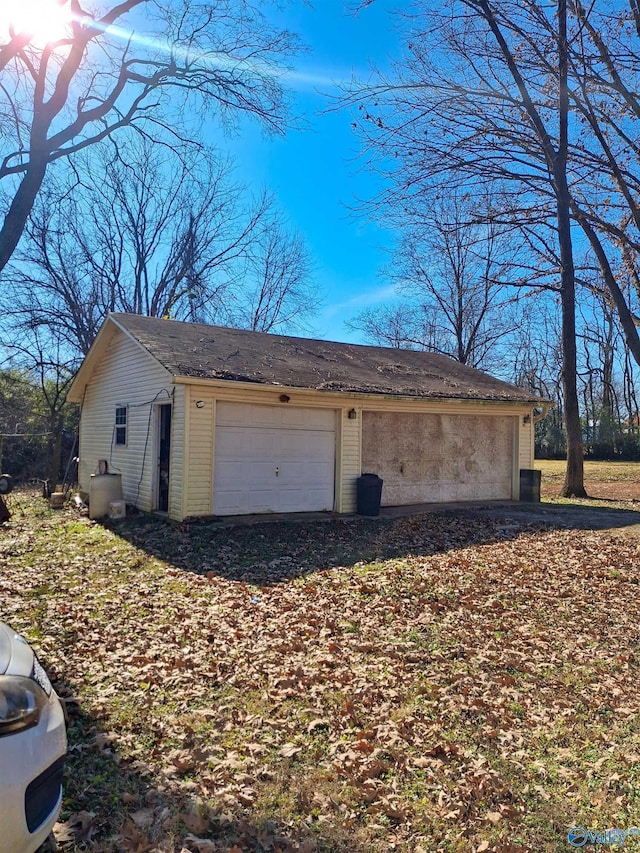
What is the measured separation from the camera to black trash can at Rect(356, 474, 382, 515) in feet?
39.7

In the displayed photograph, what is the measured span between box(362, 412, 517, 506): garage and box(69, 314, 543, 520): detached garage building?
0.03 meters

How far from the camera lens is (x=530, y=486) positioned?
14906mm

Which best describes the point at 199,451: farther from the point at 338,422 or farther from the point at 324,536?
the point at 338,422

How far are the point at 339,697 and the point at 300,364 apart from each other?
981cm

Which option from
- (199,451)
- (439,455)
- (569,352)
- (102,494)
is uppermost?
(569,352)

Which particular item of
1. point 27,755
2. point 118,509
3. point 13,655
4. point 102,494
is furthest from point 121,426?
point 27,755

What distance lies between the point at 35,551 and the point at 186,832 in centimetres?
698

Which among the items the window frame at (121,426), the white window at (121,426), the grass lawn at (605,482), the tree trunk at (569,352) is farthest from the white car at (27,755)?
the tree trunk at (569,352)

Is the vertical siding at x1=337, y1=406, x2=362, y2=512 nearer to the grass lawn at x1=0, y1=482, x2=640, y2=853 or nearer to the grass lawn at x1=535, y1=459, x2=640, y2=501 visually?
the grass lawn at x1=0, y1=482, x2=640, y2=853

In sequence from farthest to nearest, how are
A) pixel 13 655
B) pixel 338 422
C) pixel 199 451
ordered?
pixel 338 422, pixel 199 451, pixel 13 655

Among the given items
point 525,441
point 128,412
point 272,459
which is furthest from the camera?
point 525,441

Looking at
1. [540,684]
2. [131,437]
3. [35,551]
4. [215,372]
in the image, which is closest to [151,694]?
[540,684]

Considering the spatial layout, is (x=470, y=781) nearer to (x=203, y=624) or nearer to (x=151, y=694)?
(x=151, y=694)

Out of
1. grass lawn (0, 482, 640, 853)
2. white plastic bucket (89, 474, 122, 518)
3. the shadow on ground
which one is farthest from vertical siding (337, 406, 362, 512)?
white plastic bucket (89, 474, 122, 518)
